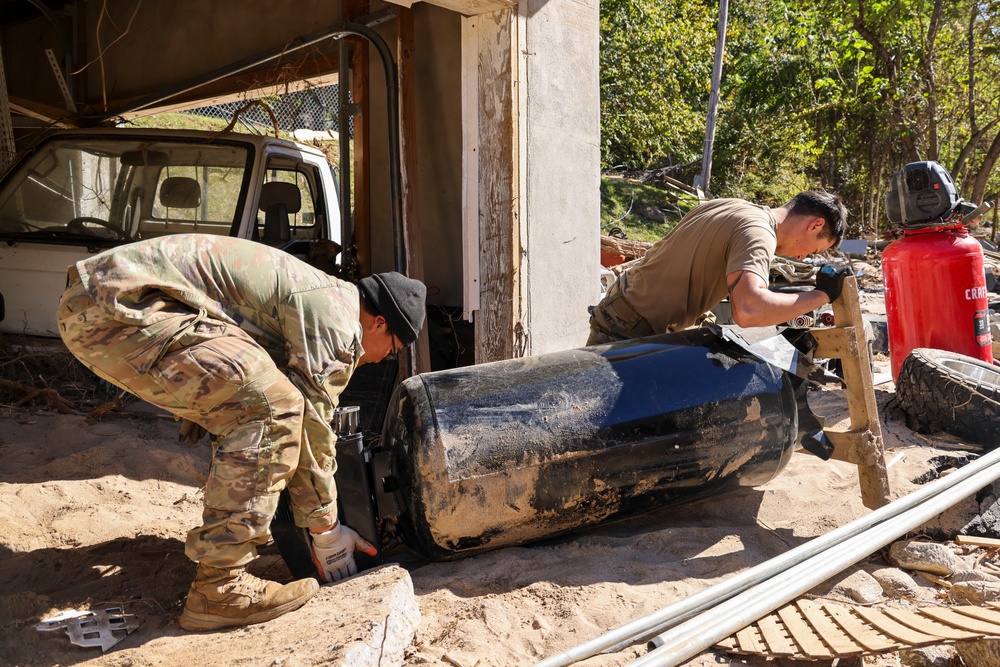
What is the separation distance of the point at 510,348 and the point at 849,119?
14.6 meters

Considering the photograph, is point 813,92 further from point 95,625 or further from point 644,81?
point 95,625

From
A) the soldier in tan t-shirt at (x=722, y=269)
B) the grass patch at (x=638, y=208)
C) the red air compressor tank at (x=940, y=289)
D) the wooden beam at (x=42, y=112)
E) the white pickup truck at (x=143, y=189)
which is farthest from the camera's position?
the grass patch at (x=638, y=208)

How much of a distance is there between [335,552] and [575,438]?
0.98 m

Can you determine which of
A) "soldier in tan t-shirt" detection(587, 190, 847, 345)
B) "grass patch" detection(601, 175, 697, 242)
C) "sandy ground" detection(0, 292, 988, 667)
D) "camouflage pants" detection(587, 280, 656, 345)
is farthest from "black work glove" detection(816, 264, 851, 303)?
"grass patch" detection(601, 175, 697, 242)

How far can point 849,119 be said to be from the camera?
55.3 ft

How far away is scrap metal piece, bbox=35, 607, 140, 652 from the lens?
2.54 meters

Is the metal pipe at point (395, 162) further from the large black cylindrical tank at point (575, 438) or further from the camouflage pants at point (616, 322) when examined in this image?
the large black cylindrical tank at point (575, 438)

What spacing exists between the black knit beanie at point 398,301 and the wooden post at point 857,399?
5.95 feet

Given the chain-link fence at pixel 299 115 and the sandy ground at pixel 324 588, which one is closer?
the sandy ground at pixel 324 588

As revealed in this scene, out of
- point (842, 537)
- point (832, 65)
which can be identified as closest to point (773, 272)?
point (842, 537)

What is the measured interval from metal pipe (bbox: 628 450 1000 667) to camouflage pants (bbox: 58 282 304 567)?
1.24 meters

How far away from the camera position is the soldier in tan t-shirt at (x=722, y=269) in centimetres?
344

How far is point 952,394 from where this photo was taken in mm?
4793

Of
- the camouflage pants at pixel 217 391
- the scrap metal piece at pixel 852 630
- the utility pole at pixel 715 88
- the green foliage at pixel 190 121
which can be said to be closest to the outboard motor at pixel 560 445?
the camouflage pants at pixel 217 391
